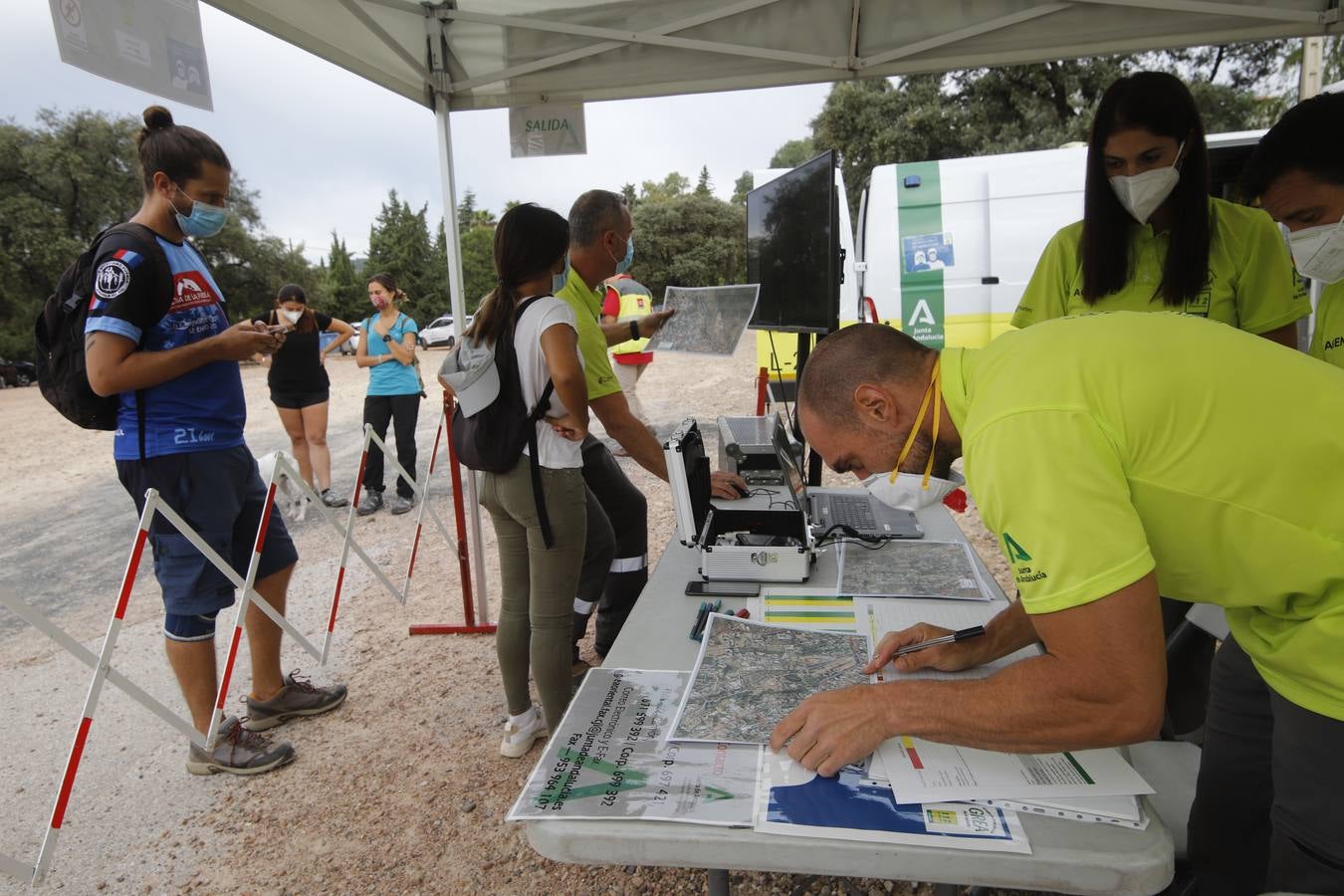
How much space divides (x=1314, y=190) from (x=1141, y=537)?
1337mm

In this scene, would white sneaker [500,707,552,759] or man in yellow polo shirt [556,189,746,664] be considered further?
white sneaker [500,707,552,759]

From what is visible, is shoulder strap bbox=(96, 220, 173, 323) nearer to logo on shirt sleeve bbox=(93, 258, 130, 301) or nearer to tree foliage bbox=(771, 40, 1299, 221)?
logo on shirt sleeve bbox=(93, 258, 130, 301)

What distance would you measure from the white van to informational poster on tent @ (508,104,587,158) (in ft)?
10.5

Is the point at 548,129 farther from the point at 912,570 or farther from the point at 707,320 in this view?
the point at 912,570

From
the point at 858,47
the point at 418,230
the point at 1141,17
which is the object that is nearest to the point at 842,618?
the point at 858,47

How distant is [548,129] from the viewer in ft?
10.3


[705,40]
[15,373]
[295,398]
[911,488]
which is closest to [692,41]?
[705,40]

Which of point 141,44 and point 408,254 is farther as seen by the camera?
point 408,254

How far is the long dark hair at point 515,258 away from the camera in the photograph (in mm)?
2029

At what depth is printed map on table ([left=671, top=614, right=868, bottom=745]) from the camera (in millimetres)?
1098

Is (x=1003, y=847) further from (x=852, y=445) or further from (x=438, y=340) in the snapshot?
(x=438, y=340)

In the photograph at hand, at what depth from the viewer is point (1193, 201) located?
1819 millimetres

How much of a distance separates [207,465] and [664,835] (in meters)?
1.89

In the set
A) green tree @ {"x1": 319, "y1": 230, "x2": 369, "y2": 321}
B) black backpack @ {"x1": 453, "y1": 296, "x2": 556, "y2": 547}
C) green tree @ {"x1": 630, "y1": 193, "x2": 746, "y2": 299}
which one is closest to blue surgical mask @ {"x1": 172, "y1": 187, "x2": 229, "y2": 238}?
black backpack @ {"x1": 453, "y1": 296, "x2": 556, "y2": 547}
